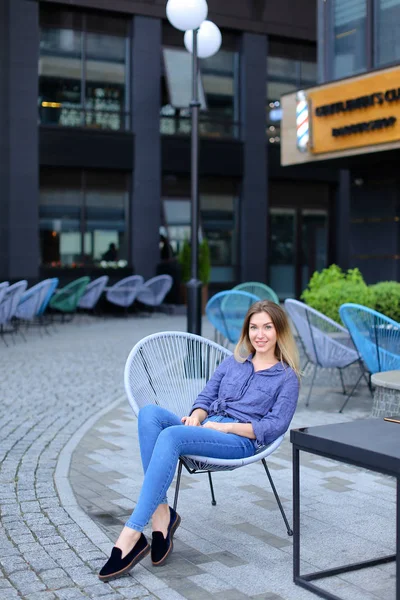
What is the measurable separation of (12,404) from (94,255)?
1380 cm

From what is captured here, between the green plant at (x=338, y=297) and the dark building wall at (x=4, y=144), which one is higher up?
the dark building wall at (x=4, y=144)

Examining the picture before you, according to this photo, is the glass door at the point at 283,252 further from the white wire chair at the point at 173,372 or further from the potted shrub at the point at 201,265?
the white wire chair at the point at 173,372

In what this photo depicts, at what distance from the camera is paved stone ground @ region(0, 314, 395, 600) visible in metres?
3.47

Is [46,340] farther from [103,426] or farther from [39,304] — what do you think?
[103,426]

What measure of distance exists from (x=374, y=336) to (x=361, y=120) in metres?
6.86

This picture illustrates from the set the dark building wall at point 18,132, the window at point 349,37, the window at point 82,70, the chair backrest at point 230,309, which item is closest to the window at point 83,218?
the dark building wall at point 18,132

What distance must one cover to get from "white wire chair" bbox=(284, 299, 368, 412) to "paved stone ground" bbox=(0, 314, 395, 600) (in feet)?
1.36

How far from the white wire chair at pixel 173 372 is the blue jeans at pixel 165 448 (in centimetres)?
18

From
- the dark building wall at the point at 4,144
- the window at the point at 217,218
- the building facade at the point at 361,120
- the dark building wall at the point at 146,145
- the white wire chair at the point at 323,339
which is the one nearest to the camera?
Answer: the white wire chair at the point at 323,339

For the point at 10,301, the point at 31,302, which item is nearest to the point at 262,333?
the point at 10,301

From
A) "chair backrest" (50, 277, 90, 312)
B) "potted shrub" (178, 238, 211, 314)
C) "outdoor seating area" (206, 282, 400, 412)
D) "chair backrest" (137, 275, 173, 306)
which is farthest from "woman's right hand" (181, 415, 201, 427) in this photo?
"potted shrub" (178, 238, 211, 314)

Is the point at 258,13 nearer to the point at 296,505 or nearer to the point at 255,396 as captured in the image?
the point at 255,396

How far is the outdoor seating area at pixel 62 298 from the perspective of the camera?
13.4m

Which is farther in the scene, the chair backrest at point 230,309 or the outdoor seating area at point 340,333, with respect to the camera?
the chair backrest at point 230,309
